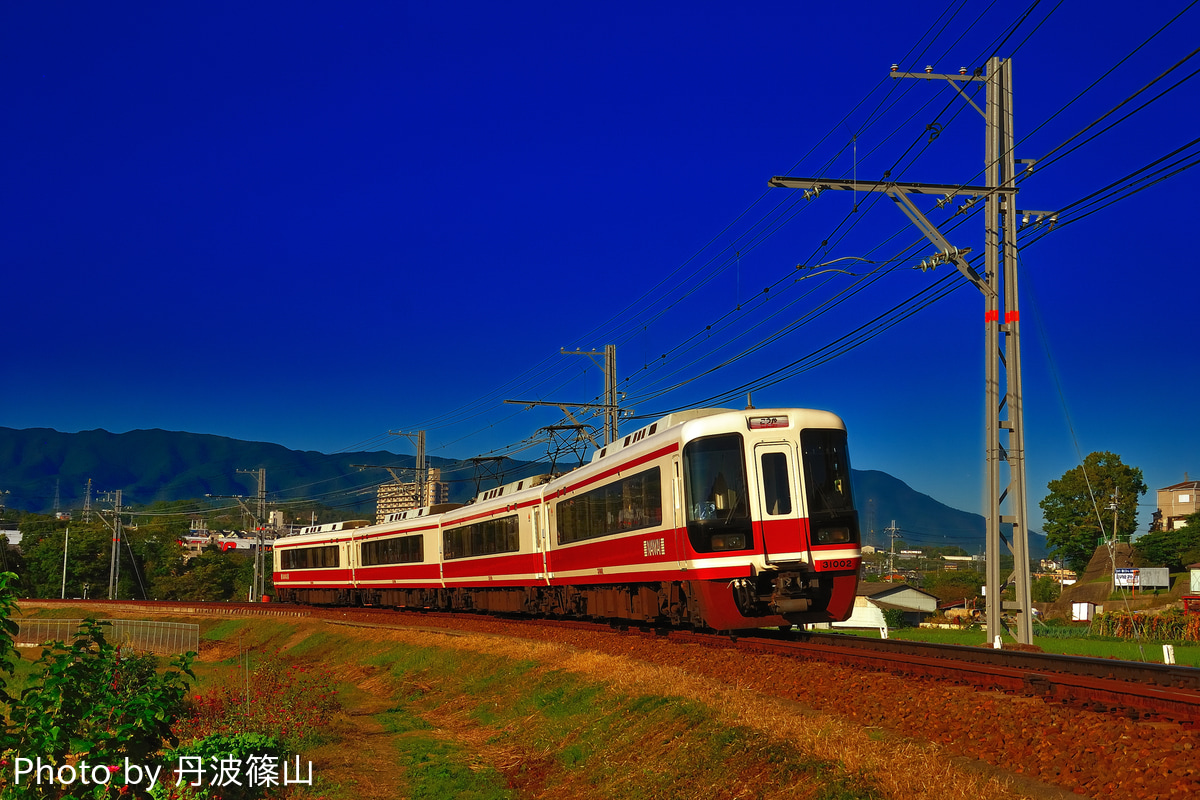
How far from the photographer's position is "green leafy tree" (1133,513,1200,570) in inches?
3745

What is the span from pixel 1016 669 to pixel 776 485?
5.30 meters

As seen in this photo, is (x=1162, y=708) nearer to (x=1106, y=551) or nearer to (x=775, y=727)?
(x=775, y=727)

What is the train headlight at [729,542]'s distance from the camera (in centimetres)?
1561

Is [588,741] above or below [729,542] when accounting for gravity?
below

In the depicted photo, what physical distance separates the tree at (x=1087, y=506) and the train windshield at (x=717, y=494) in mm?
83116

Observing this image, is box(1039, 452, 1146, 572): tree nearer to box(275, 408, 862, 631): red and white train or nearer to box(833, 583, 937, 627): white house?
box(833, 583, 937, 627): white house

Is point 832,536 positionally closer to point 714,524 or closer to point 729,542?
point 729,542

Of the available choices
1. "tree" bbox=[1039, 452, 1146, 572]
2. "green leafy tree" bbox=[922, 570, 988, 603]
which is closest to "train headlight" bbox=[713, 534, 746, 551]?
"tree" bbox=[1039, 452, 1146, 572]

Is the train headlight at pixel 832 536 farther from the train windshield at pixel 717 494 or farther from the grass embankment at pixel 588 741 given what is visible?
the grass embankment at pixel 588 741

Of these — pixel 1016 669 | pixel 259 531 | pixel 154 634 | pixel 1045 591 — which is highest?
pixel 259 531

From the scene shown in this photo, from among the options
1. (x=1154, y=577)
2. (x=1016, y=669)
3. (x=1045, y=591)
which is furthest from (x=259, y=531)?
(x=1045, y=591)

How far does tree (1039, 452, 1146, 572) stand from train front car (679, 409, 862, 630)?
82.3m

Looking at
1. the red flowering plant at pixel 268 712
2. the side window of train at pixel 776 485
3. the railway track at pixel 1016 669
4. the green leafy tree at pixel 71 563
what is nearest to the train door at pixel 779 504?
the side window of train at pixel 776 485

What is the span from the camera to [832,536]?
1580 cm
